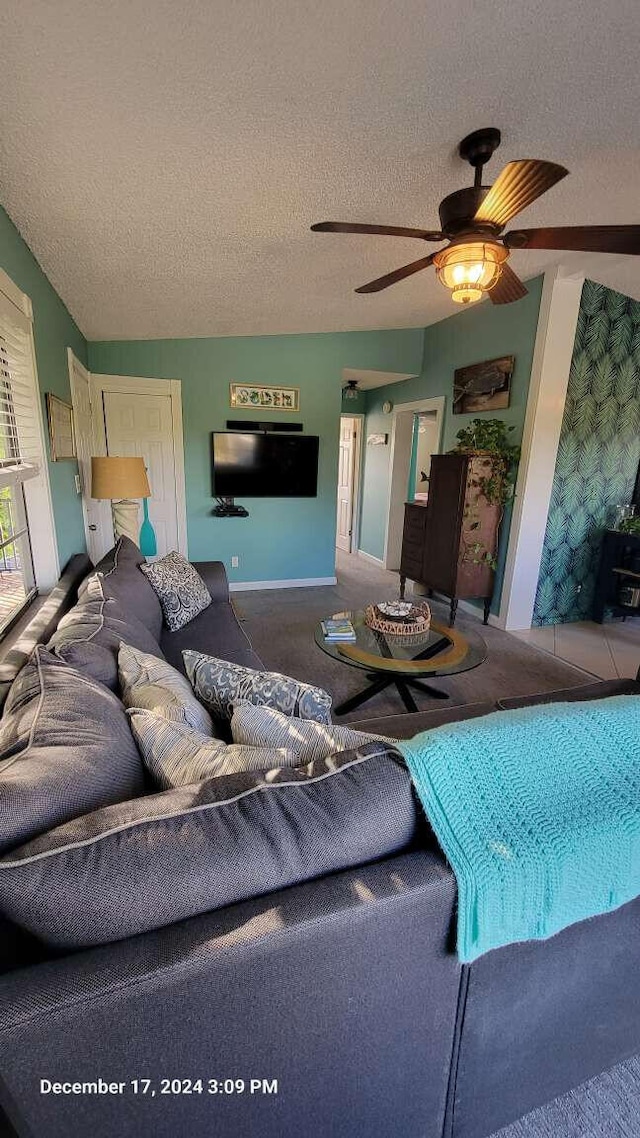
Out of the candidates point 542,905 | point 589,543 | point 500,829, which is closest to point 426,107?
point 500,829

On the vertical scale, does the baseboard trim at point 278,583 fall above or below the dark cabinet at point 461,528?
below

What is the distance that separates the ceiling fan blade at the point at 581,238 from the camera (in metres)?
1.62

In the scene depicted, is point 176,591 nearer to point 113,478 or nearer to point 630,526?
point 113,478

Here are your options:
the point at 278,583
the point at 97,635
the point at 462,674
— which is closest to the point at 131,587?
the point at 97,635

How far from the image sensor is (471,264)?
183 centimetres

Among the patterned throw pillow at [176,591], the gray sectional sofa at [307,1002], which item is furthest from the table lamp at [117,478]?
the gray sectional sofa at [307,1002]

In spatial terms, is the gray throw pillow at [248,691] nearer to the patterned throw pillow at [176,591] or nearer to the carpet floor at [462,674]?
the carpet floor at [462,674]

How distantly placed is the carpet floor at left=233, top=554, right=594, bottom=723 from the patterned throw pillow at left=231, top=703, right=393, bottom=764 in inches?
62.6

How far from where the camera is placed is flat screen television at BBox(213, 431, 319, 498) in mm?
4465

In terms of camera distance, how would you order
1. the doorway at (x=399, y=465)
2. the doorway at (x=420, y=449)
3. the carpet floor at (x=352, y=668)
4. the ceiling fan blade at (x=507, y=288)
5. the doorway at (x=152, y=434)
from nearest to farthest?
the ceiling fan blade at (x=507, y=288)
the carpet floor at (x=352, y=668)
the doorway at (x=152, y=434)
the doorway at (x=399, y=465)
the doorway at (x=420, y=449)

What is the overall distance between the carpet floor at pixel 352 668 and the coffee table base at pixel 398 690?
0.03m

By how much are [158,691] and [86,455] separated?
3.13m

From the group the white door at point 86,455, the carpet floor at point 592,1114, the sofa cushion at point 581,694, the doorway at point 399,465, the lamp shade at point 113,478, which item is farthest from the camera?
the doorway at point 399,465

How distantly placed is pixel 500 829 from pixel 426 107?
6.91 feet
